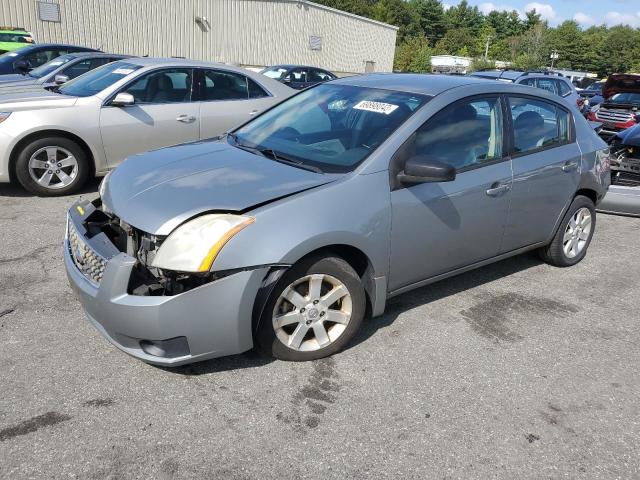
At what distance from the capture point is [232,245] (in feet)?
8.89

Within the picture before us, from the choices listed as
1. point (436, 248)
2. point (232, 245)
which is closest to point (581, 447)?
point (436, 248)

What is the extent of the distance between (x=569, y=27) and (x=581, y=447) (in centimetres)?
13314

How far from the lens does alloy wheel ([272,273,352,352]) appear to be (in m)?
3.01

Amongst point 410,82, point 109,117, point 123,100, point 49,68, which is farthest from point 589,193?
point 49,68

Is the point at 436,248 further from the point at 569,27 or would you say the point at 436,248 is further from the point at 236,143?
the point at 569,27

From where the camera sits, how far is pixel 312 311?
10.1 ft

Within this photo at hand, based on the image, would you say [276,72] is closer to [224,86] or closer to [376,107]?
[224,86]

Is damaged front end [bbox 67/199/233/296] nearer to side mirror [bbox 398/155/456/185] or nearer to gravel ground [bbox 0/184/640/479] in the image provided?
gravel ground [bbox 0/184/640/479]

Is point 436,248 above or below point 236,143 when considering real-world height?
below

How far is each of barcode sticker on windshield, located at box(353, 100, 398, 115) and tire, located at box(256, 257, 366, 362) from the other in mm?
1102

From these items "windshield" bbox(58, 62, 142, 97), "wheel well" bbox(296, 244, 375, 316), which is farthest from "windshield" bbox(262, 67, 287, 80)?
"wheel well" bbox(296, 244, 375, 316)

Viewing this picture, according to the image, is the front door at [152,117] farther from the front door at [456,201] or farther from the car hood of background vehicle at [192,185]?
the front door at [456,201]

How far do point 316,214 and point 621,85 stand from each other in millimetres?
15739

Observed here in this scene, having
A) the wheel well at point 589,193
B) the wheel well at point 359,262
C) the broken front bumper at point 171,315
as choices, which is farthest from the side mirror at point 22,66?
the wheel well at point 589,193
